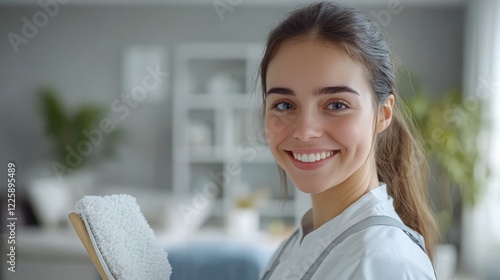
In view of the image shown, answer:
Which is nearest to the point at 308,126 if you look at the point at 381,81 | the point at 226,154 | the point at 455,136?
the point at 381,81

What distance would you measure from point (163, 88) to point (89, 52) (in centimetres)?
85

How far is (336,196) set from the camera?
0.97 metres

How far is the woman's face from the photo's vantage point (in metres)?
0.84

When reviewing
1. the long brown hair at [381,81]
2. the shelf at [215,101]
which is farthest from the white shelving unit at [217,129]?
the long brown hair at [381,81]

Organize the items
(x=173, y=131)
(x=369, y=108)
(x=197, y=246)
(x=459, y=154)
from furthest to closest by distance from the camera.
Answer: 1. (x=173, y=131)
2. (x=459, y=154)
3. (x=197, y=246)
4. (x=369, y=108)

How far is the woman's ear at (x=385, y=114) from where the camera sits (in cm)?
94

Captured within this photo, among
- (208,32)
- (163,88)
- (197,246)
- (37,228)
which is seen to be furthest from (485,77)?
(37,228)

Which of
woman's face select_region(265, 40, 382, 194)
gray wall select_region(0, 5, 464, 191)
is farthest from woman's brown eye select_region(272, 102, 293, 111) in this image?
gray wall select_region(0, 5, 464, 191)

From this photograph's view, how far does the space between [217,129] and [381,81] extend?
194 inches

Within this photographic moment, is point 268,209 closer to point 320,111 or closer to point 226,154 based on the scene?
point 226,154

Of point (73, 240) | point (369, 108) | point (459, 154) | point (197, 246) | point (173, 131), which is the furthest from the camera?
point (173, 131)

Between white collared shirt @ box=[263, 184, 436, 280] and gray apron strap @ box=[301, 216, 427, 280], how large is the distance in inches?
0.5

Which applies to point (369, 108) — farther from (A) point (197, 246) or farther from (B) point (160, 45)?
(B) point (160, 45)

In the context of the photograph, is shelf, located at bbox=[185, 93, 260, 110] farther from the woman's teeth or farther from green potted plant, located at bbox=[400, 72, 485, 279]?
the woman's teeth
